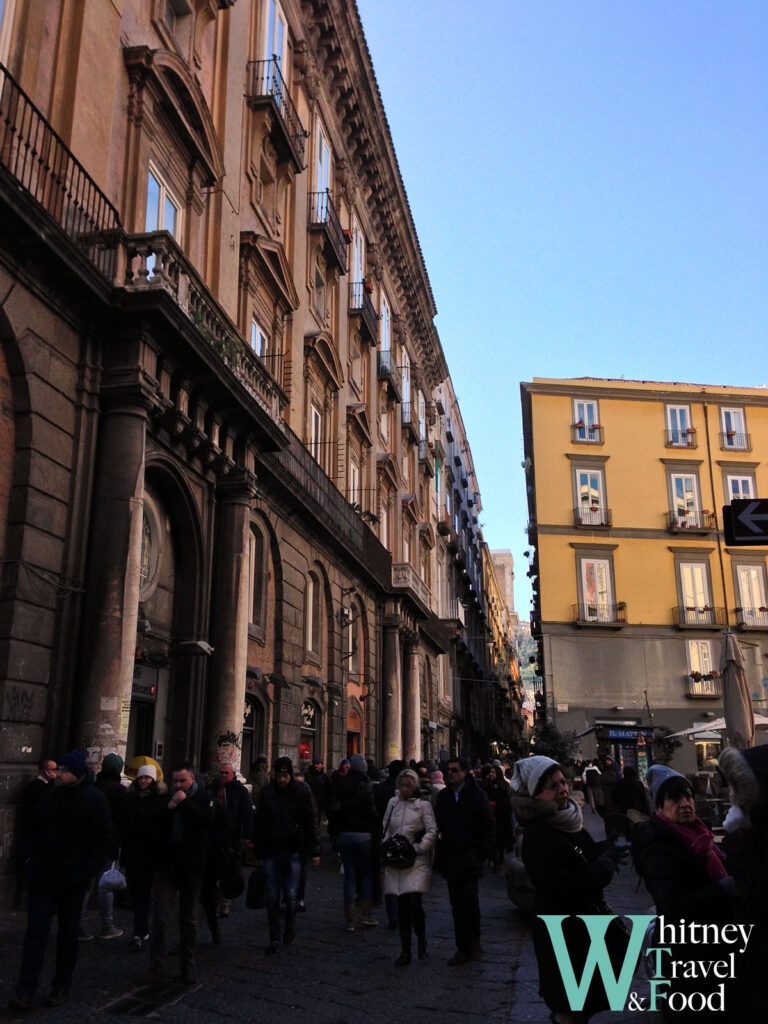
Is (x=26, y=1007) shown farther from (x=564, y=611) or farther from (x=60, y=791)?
(x=564, y=611)

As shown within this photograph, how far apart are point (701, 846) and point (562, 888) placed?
2.13 feet

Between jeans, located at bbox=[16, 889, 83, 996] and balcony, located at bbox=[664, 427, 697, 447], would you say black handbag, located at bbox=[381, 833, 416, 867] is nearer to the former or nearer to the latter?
jeans, located at bbox=[16, 889, 83, 996]

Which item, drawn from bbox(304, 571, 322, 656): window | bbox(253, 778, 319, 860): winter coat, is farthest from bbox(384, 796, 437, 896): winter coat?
bbox(304, 571, 322, 656): window

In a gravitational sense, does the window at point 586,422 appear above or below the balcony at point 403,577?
above

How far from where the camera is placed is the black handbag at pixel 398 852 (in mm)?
7754

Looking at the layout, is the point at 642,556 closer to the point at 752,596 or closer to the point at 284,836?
the point at 752,596

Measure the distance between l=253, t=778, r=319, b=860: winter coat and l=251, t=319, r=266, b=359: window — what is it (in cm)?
1156

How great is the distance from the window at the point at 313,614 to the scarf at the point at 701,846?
16811 mm

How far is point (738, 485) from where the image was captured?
135 feet

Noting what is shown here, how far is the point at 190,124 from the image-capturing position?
15031mm

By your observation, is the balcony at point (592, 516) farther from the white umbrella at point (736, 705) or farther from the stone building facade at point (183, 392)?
the white umbrella at point (736, 705)

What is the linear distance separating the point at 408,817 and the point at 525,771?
3838 mm

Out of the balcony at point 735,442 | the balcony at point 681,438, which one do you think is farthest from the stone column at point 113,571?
the balcony at point 735,442

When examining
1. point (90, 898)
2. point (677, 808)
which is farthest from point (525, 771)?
point (90, 898)
